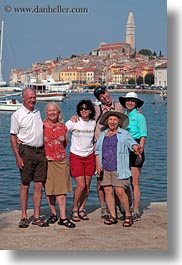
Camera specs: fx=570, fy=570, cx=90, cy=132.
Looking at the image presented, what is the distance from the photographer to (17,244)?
14.9ft

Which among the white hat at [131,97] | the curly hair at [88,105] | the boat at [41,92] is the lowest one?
the curly hair at [88,105]

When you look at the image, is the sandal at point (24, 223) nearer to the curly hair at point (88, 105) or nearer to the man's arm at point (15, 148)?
the man's arm at point (15, 148)

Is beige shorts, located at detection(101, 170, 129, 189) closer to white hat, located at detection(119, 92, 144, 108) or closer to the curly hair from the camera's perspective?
the curly hair

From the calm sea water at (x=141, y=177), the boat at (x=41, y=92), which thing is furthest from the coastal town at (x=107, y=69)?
the calm sea water at (x=141, y=177)

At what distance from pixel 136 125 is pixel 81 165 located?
2.01 ft

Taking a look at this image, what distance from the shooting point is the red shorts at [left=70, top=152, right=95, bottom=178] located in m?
5.10

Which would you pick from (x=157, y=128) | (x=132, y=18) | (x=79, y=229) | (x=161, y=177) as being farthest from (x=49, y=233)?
(x=157, y=128)

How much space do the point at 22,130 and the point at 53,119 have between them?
0.29 meters

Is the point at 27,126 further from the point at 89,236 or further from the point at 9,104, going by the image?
the point at 9,104

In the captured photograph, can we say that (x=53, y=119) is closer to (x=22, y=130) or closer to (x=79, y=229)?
(x=22, y=130)

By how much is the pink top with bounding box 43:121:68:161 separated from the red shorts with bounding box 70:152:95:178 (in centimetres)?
21

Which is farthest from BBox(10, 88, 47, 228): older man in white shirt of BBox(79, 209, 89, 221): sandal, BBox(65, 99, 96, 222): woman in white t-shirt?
BBox(79, 209, 89, 221): sandal

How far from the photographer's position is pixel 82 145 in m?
5.07

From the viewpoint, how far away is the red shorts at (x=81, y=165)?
5098 millimetres
